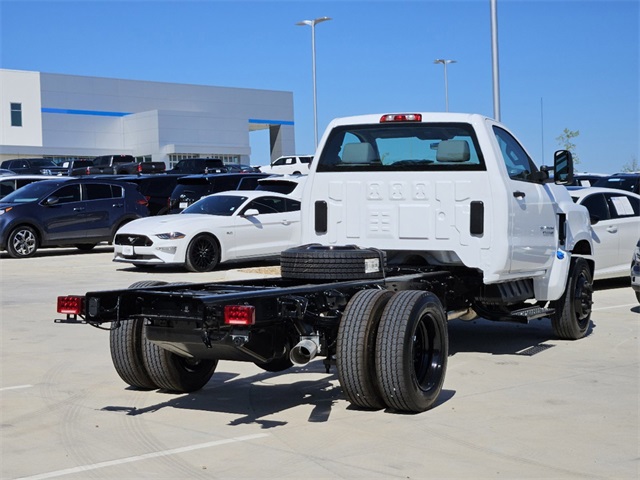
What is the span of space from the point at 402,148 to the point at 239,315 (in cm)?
354

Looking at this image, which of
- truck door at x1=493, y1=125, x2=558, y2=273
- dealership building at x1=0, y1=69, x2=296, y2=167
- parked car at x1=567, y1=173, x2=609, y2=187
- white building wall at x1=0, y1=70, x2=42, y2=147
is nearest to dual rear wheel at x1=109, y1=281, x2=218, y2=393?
truck door at x1=493, y1=125, x2=558, y2=273

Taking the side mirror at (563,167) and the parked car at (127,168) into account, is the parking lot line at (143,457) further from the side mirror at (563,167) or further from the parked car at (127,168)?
the parked car at (127,168)

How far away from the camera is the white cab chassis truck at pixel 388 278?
22.9ft

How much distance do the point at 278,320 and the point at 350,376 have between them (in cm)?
64

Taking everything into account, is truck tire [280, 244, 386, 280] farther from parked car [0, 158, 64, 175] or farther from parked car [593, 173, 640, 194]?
parked car [0, 158, 64, 175]

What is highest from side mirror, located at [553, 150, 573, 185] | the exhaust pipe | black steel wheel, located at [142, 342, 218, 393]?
side mirror, located at [553, 150, 573, 185]

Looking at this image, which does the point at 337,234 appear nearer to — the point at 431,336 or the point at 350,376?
the point at 431,336

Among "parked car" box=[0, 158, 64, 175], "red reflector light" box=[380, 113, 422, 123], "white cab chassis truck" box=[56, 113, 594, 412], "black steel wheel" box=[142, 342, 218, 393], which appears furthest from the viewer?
"parked car" box=[0, 158, 64, 175]

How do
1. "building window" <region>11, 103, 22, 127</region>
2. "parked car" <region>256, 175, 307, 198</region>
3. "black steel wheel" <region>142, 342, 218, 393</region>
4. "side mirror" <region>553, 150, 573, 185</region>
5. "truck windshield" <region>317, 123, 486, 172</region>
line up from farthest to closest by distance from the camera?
1. "building window" <region>11, 103, 22, 127</region>
2. "parked car" <region>256, 175, 307, 198</region>
3. "side mirror" <region>553, 150, 573, 185</region>
4. "truck windshield" <region>317, 123, 486, 172</region>
5. "black steel wheel" <region>142, 342, 218, 393</region>

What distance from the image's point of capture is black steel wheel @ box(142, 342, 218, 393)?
7.71 m

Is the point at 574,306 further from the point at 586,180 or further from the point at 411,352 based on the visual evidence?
the point at 586,180

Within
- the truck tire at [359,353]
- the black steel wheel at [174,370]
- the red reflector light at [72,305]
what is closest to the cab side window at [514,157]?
the truck tire at [359,353]

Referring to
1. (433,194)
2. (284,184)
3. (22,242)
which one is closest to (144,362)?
(433,194)

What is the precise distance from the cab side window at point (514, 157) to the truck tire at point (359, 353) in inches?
112
